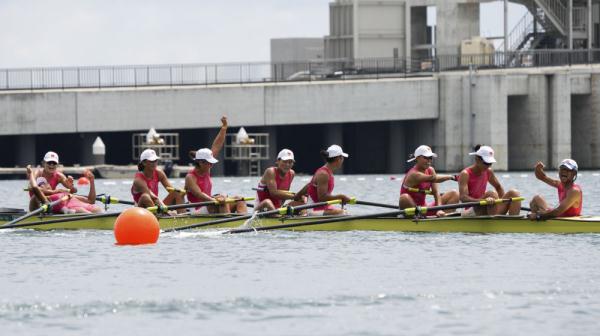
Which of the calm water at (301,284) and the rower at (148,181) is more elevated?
the rower at (148,181)

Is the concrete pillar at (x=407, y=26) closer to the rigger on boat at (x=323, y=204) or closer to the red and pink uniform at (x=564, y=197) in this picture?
the rigger on boat at (x=323, y=204)

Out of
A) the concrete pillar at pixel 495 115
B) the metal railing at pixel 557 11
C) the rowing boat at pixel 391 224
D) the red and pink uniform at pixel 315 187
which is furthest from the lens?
the metal railing at pixel 557 11

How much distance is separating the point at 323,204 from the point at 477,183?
3.20m

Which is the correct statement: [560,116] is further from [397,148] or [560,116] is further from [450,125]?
[397,148]

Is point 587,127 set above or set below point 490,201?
above

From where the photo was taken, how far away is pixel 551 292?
77.4 ft

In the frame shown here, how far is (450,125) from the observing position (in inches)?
3019

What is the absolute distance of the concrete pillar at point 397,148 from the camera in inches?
3159

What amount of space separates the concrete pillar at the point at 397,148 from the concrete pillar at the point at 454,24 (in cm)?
580

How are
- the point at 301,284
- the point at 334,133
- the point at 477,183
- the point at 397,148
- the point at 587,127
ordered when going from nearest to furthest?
the point at 301,284 → the point at 477,183 → the point at 587,127 → the point at 334,133 → the point at 397,148

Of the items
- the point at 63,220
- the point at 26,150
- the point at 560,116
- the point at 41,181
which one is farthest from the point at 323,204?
the point at 560,116

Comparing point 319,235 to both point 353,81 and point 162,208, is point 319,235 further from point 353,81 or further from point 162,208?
point 353,81

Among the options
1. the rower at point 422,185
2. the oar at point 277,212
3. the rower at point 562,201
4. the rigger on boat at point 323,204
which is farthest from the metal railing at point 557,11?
the rower at point 562,201

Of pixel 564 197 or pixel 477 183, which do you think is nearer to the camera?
pixel 564 197
